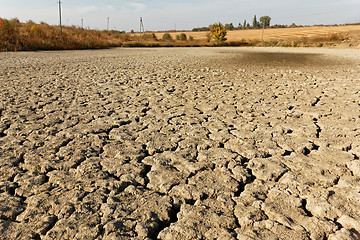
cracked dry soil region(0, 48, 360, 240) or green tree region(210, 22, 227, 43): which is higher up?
green tree region(210, 22, 227, 43)

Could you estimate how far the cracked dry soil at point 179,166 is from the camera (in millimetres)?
1469

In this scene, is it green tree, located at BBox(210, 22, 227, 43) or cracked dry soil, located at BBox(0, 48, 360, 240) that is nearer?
cracked dry soil, located at BBox(0, 48, 360, 240)

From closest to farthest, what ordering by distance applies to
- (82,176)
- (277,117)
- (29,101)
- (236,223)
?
(236,223) < (82,176) < (277,117) < (29,101)

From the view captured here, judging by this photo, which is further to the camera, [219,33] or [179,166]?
[219,33]

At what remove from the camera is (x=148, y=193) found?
1766mm

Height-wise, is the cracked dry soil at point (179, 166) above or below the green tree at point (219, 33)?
below

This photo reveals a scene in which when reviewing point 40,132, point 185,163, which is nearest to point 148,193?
point 185,163

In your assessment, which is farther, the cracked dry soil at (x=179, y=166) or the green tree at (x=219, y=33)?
the green tree at (x=219, y=33)

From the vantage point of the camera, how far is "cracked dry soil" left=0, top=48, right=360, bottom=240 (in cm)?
147

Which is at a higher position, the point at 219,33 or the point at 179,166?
the point at 219,33

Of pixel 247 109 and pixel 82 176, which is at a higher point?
pixel 247 109

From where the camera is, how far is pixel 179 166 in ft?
6.91

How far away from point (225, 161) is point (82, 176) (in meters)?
1.14

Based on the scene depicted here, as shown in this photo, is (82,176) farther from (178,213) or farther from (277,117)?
(277,117)
